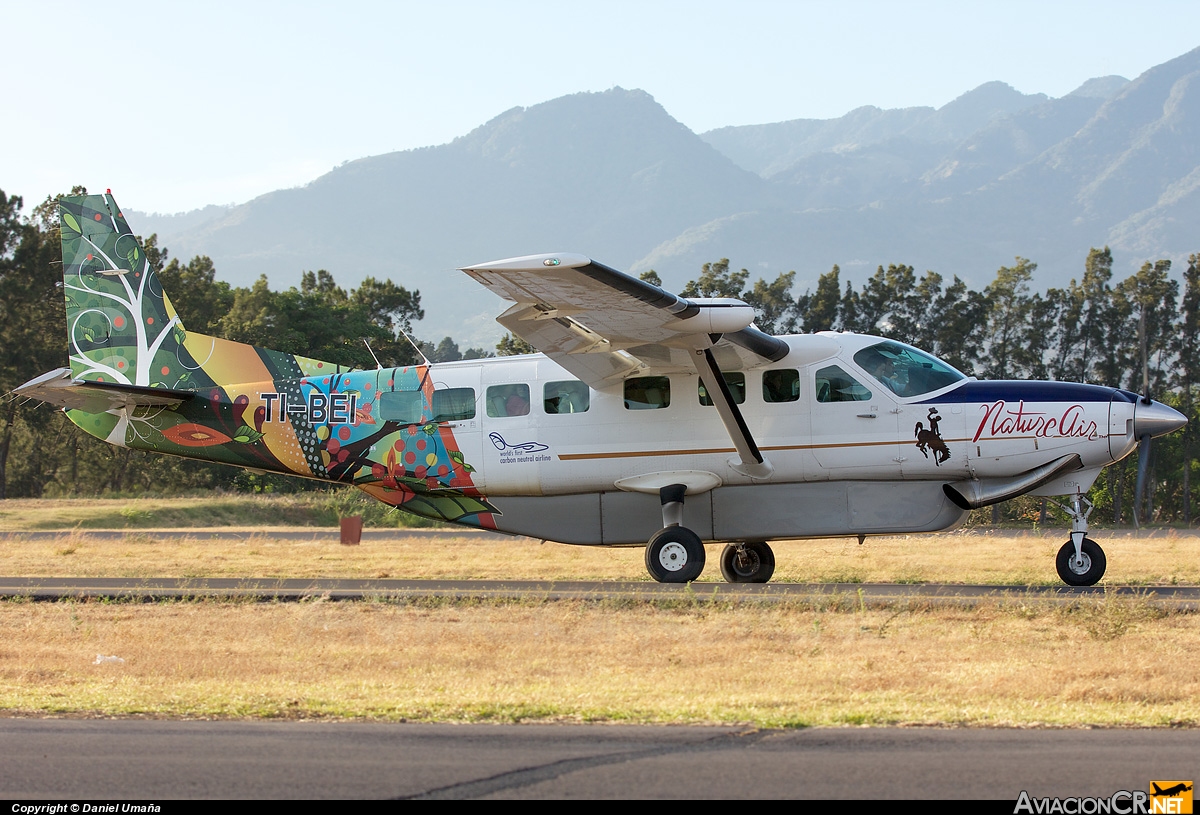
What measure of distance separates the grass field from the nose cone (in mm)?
2505

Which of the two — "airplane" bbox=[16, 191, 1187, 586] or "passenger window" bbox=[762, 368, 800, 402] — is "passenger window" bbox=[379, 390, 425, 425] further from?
"passenger window" bbox=[762, 368, 800, 402]

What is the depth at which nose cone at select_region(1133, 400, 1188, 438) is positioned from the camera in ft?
50.1

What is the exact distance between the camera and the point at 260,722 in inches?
296

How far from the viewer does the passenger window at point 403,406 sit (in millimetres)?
17438

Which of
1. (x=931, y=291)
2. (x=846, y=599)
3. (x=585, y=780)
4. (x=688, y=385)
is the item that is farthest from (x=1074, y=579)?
(x=931, y=291)

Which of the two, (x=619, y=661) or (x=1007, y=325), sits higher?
(x=1007, y=325)

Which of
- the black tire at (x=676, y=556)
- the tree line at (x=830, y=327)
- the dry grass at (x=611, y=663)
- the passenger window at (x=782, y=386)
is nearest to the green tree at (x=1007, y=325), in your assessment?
the tree line at (x=830, y=327)

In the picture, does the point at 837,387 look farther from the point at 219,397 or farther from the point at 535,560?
the point at 219,397

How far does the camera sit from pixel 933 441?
628 inches

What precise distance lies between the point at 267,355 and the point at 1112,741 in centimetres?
1465

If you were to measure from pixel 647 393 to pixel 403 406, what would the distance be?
153 inches

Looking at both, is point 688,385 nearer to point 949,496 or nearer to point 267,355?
point 949,496

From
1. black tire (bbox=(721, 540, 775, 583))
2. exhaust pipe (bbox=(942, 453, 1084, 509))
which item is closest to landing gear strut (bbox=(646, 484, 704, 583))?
black tire (bbox=(721, 540, 775, 583))

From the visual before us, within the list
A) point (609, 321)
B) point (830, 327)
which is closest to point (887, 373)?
point (609, 321)
